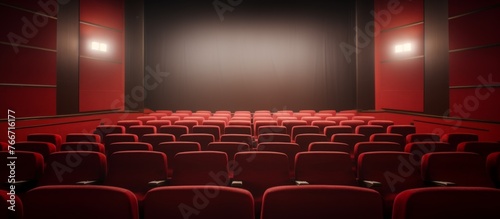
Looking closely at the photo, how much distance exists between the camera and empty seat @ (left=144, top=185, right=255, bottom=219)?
1564mm

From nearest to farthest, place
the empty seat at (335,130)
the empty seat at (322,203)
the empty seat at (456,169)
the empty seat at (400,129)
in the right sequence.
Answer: the empty seat at (322,203), the empty seat at (456,169), the empty seat at (335,130), the empty seat at (400,129)

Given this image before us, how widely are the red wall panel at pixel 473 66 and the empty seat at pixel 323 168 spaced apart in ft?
18.6

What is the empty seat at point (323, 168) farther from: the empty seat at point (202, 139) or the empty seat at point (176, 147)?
the empty seat at point (202, 139)

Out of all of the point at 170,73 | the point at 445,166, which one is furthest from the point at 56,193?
the point at 170,73

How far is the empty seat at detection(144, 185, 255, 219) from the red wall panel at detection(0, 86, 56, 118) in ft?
21.9

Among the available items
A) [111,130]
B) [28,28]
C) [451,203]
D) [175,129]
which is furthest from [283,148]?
[28,28]

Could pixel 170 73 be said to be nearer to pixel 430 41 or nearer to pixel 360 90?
pixel 360 90

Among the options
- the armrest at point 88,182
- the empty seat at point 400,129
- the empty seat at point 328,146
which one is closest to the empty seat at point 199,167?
the armrest at point 88,182

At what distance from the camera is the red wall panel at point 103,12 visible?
9120 mm

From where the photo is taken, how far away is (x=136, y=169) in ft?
9.45

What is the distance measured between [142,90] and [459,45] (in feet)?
31.1

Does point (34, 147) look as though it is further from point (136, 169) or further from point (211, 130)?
point (211, 130)

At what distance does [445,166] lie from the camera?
2748 millimetres

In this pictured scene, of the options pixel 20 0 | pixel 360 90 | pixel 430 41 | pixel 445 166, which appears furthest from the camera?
pixel 360 90
